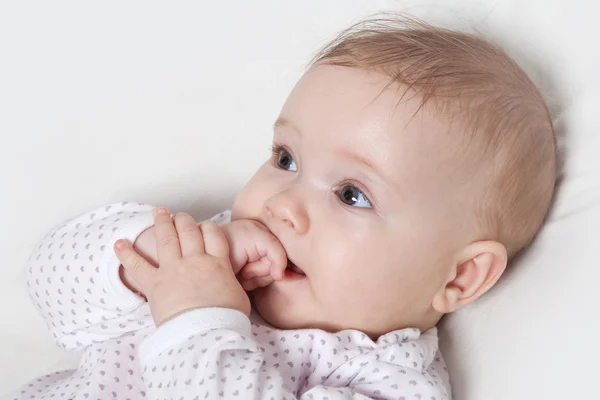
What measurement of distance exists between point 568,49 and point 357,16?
45 centimetres

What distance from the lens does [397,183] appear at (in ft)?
4.17

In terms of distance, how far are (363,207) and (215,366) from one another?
33cm

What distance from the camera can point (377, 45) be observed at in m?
1.37

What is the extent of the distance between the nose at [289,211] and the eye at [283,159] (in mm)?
85

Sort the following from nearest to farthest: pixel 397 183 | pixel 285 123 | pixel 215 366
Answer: pixel 215 366 → pixel 397 183 → pixel 285 123

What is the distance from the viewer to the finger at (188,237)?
4.32ft

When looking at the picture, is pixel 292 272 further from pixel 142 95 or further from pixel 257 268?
pixel 142 95

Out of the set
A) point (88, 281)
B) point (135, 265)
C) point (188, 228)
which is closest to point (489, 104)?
point (188, 228)

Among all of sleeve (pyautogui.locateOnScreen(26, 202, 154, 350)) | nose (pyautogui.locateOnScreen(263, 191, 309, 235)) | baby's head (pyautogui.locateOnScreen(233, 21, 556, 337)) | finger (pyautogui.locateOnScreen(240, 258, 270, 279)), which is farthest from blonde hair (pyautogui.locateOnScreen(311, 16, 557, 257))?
sleeve (pyautogui.locateOnScreen(26, 202, 154, 350))

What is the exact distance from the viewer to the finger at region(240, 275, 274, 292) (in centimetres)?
136

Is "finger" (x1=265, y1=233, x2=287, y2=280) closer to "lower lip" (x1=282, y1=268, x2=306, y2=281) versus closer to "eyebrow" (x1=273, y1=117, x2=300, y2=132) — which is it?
"lower lip" (x1=282, y1=268, x2=306, y2=281)

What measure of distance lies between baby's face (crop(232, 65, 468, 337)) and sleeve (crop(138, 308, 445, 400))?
128 millimetres

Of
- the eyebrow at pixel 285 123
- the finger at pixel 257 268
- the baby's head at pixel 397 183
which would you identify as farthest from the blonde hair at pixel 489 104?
the finger at pixel 257 268

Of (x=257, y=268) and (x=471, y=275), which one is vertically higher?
(x=471, y=275)
